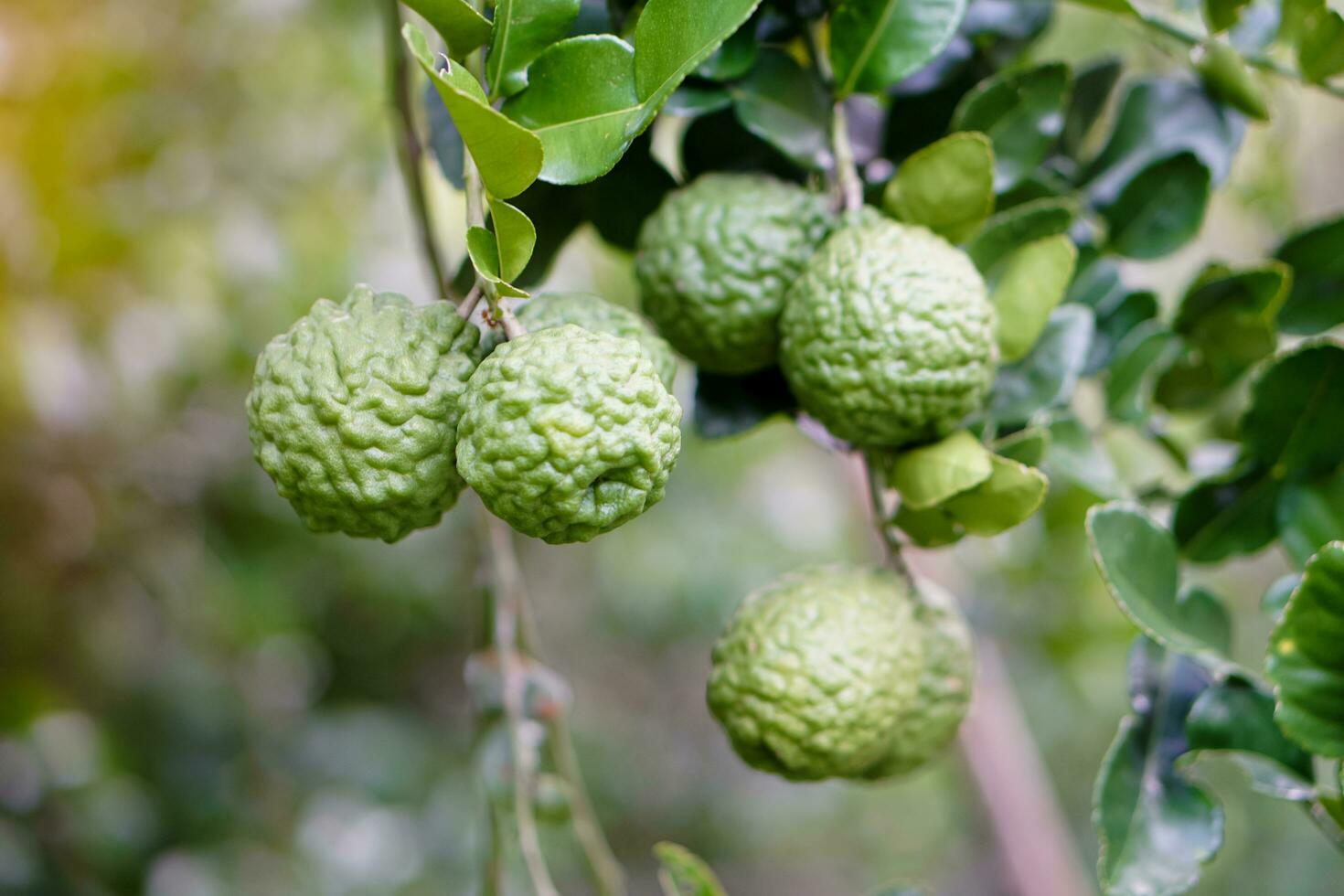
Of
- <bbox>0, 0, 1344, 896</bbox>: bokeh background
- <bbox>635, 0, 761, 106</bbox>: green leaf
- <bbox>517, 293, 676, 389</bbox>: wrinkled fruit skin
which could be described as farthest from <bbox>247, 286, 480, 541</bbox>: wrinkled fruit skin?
<bbox>0, 0, 1344, 896</bbox>: bokeh background

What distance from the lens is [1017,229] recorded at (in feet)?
2.53

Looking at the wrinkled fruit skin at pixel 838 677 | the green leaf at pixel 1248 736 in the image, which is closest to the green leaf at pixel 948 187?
the wrinkled fruit skin at pixel 838 677

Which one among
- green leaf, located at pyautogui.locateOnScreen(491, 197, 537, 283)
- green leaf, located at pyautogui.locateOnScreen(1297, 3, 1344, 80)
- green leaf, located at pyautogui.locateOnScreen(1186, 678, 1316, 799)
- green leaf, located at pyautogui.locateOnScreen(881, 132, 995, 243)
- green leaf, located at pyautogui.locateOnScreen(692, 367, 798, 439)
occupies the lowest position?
green leaf, located at pyautogui.locateOnScreen(1186, 678, 1316, 799)

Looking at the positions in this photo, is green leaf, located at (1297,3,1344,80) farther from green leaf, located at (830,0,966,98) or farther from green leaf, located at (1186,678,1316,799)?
green leaf, located at (1186,678,1316,799)

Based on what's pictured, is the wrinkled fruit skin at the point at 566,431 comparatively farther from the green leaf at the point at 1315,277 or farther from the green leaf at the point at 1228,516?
the green leaf at the point at 1315,277

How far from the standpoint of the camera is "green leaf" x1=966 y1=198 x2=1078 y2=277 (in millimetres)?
766

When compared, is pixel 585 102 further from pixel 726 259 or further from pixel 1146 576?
pixel 1146 576

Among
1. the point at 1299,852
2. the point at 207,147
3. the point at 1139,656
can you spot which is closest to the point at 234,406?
the point at 207,147

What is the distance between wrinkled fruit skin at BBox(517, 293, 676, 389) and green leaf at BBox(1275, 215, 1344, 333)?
1.84 feet

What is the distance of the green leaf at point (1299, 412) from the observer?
2.52 feet

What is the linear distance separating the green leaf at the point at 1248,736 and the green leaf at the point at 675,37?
54 centimetres

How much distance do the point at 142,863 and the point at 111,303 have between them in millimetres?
787

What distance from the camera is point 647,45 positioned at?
0.56 m

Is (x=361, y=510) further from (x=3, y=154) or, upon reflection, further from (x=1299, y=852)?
(x=1299, y=852)
